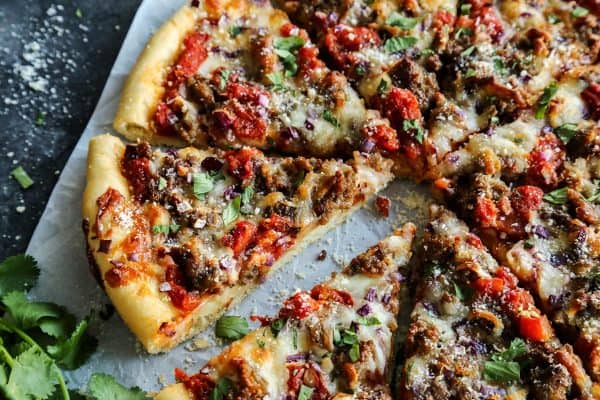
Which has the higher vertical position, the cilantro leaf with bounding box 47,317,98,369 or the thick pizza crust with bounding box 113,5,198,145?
the thick pizza crust with bounding box 113,5,198,145

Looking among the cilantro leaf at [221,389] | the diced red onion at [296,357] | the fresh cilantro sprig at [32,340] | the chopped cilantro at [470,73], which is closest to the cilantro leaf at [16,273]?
the fresh cilantro sprig at [32,340]

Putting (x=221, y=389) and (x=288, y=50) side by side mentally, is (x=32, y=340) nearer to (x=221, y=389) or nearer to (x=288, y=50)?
(x=221, y=389)

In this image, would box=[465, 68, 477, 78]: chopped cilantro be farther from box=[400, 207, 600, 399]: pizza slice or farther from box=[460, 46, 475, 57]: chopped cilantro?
box=[400, 207, 600, 399]: pizza slice

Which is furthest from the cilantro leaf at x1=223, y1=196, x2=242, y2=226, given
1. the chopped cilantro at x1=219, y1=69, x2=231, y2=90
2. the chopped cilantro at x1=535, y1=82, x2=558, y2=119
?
the chopped cilantro at x1=535, y1=82, x2=558, y2=119

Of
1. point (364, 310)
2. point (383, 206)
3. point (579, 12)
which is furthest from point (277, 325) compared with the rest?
point (579, 12)

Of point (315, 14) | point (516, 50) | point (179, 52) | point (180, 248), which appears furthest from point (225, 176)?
point (516, 50)

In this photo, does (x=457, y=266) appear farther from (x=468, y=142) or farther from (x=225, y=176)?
(x=225, y=176)
